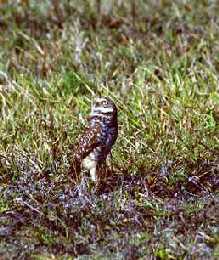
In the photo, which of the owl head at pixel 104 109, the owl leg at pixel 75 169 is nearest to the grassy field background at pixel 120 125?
the owl leg at pixel 75 169

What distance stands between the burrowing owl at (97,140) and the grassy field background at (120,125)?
15 cm

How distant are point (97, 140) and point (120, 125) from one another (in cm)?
105

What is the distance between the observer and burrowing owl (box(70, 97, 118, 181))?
184 inches

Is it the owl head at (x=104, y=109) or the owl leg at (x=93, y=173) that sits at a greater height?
the owl head at (x=104, y=109)

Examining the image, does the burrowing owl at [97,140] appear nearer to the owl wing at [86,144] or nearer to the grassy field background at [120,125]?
the owl wing at [86,144]

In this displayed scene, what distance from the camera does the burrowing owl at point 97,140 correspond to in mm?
4664

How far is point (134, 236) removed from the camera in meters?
4.32

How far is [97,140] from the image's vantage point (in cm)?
466

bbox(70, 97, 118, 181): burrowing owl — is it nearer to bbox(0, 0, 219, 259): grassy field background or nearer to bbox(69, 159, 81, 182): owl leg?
bbox(69, 159, 81, 182): owl leg

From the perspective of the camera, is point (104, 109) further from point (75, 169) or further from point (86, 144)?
point (75, 169)

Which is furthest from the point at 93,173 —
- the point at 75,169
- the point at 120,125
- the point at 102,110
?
the point at 120,125

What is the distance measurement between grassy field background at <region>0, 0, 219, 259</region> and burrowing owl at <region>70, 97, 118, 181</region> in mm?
147

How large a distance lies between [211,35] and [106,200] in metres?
3.10

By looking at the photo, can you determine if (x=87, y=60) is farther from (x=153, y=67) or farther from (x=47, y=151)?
(x=47, y=151)
